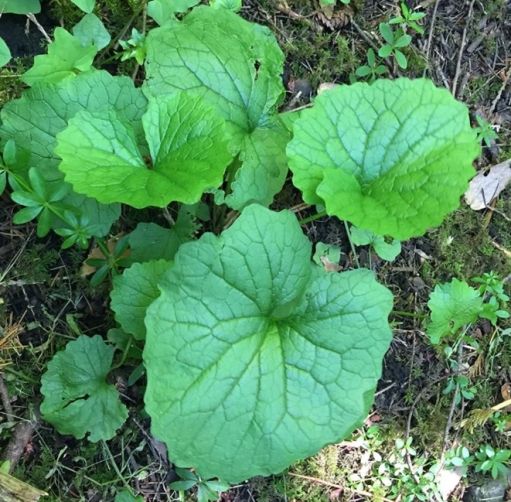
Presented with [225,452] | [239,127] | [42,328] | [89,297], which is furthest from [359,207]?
[42,328]

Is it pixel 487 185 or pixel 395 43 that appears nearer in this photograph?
pixel 395 43

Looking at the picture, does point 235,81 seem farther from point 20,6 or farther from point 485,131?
point 485,131

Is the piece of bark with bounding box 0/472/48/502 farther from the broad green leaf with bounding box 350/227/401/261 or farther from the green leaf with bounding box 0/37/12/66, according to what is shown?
the broad green leaf with bounding box 350/227/401/261

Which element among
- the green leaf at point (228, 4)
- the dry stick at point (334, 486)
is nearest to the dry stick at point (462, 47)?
the green leaf at point (228, 4)

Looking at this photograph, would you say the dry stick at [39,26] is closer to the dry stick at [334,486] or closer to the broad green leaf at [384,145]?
the broad green leaf at [384,145]

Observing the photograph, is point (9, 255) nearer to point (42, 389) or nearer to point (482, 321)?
point (42, 389)

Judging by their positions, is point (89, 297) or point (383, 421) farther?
point (383, 421)

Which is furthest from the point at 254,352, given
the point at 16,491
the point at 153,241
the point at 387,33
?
the point at 387,33

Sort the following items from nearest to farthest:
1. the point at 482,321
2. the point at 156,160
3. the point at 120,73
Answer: the point at 156,160 < the point at 120,73 < the point at 482,321

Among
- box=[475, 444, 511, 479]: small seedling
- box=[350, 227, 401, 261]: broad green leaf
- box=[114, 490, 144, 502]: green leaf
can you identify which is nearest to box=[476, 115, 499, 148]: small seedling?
box=[350, 227, 401, 261]: broad green leaf
